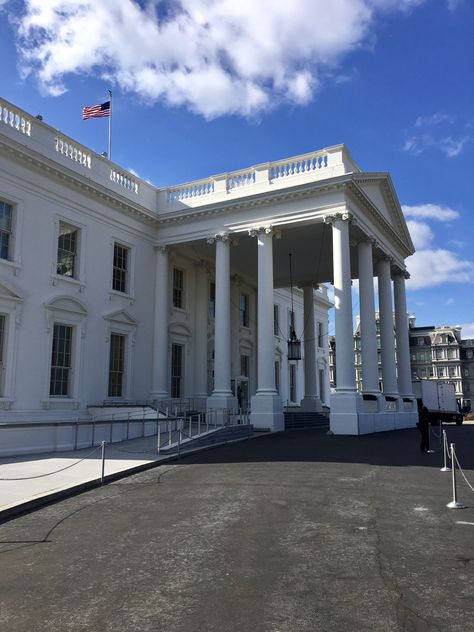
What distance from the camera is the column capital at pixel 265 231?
2341 centimetres

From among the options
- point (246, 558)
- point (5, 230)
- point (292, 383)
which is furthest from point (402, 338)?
point (246, 558)

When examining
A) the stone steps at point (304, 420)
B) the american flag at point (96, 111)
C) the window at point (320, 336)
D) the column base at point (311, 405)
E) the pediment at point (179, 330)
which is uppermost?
the american flag at point (96, 111)

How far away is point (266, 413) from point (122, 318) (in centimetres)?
735

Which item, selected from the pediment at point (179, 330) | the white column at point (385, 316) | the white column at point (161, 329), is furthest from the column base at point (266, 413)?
the white column at point (385, 316)

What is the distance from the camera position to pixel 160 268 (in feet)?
83.6

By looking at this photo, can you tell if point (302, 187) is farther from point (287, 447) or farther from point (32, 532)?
point (32, 532)

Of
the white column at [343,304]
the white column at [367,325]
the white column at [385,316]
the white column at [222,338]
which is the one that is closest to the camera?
the white column at [343,304]

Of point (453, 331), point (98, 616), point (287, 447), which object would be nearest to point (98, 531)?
point (98, 616)

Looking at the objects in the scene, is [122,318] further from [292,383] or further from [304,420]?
[292,383]

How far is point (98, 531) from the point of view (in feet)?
22.6

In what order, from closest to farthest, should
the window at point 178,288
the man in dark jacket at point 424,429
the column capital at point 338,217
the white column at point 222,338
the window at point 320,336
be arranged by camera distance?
the man in dark jacket at point 424,429 → the column capital at point 338,217 → the white column at point 222,338 → the window at point 178,288 → the window at point 320,336

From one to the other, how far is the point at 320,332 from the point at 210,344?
19.5 metres

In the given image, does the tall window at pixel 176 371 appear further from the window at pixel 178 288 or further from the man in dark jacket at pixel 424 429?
the man in dark jacket at pixel 424 429

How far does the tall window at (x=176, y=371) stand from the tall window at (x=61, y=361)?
6817mm
